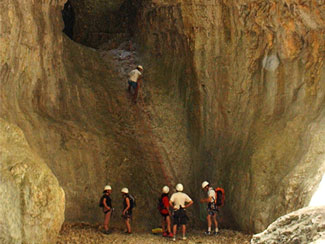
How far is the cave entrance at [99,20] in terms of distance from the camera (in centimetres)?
1763

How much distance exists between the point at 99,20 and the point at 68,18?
1518mm

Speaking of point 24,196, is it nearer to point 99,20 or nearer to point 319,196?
point 319,196

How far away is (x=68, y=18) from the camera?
18.7 meters

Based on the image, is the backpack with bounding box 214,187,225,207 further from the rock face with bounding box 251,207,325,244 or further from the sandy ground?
the rock face with bounding box 251,207,325,244

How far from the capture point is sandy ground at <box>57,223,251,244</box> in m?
9.94

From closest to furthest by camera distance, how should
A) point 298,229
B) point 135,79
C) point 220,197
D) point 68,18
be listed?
point 298,229, point 220,197, point 135,79, point 68,18

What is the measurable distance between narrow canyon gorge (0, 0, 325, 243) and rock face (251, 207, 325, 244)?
415 cm

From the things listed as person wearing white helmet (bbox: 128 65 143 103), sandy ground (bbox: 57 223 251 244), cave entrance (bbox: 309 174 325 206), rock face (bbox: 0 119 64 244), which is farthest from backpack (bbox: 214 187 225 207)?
person wearing white helmet (bbox: 128 65 143 103)

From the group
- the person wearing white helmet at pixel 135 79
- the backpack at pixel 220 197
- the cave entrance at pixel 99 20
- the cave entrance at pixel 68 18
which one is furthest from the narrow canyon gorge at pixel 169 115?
the cave entrance at pixel 68 18

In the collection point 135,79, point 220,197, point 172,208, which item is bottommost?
point 172,208

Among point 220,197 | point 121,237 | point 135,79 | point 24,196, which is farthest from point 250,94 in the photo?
point 24,196

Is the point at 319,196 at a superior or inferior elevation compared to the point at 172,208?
superior

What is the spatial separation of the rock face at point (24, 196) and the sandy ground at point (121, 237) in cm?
134

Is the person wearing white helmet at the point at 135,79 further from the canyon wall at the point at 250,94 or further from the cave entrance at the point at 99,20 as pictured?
the cave entrance at the point at 99,20
